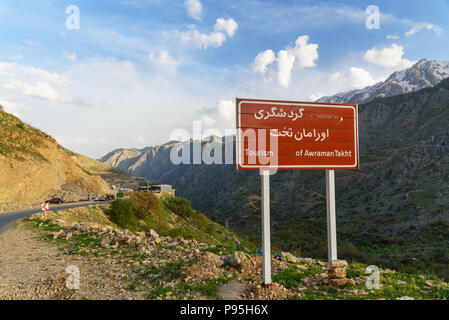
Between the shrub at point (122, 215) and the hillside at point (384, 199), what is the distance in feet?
60.5

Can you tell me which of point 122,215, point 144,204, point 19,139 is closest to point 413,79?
point 144,204

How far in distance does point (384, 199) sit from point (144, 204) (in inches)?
1456

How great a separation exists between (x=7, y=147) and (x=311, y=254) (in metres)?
35.0

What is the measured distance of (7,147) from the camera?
24062 millimetres

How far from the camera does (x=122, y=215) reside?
1967 cm

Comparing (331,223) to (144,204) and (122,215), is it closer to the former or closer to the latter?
(122,215)

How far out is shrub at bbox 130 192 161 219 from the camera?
23.0m

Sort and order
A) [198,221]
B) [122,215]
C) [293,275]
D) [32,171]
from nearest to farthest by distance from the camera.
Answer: [293,275] → [122,215] → [32,171] → [198,221]

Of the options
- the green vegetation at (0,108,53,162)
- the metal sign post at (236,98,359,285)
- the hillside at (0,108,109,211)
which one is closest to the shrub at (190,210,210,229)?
the hillside at (0,108,109,211)

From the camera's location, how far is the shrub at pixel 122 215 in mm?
19297
